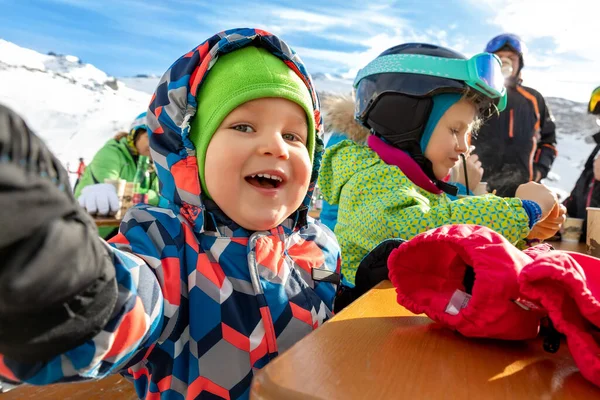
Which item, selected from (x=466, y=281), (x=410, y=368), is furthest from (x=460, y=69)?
(x=410, y=368)

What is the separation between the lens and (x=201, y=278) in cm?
86

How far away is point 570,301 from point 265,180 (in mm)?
633

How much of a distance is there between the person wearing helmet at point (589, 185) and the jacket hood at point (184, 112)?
10.5 ft

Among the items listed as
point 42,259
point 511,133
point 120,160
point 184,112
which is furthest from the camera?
point 120,160

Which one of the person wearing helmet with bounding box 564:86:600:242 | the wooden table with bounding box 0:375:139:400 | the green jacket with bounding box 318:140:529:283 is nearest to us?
the green jacket with bounding box 318:140:529:283

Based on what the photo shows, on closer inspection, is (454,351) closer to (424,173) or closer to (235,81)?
(235,81)

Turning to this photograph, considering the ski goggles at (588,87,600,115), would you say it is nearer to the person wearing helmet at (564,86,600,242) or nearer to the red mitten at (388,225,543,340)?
the person wearing helmet at (564,86,600,242)

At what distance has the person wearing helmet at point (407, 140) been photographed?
153 centimetres

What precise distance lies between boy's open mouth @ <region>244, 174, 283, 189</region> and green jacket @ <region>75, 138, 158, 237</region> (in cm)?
330

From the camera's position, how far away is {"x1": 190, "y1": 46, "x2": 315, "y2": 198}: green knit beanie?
3.07 ft

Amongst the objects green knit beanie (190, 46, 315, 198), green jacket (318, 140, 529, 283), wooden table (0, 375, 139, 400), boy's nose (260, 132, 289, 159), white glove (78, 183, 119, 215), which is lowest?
wooden table (0, 375, 139, 400)

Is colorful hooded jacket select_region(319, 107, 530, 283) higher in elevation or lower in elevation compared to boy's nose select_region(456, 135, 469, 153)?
lower

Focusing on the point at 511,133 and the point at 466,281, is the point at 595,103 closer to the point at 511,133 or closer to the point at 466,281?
the point at 511,133

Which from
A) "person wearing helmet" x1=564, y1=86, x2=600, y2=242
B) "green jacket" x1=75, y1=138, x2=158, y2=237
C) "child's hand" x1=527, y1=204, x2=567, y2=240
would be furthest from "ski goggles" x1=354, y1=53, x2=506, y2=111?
"green jacket" x1=75, y1=138, x2=158, y2=237
